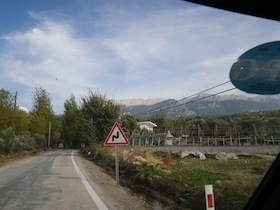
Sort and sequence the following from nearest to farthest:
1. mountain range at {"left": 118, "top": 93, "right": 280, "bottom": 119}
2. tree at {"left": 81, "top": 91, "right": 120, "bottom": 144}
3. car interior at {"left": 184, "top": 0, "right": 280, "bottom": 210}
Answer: car interior at {"left": 184, "top": 0, "right": 280, "bottom": 210} → mountain range at {"left": 118, "top": 93, "right": 280, "bottom": 119} → tree at {"left": 81, "top": 91, "right": 120, "bottom": 144}

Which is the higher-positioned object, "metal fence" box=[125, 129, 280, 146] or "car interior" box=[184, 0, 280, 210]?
"metal fence" box=[125, 129, 280, 146]

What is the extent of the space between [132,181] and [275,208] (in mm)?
12347

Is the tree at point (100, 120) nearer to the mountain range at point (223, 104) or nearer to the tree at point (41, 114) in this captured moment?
the mountain range at point (223, 104)

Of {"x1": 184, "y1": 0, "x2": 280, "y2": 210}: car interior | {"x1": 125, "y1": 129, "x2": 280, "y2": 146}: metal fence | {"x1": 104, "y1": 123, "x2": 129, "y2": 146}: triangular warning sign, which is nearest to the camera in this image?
{"x1": 184, "y1": 0, "x2": 280, "y2": 210}: car interior

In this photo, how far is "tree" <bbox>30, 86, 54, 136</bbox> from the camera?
201ft

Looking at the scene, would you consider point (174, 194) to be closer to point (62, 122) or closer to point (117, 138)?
point (117, 138)

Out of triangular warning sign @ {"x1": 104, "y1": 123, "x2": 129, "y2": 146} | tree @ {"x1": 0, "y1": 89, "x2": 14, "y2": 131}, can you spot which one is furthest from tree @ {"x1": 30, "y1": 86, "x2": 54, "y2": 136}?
triangular warning sign @ {"x1": 104, "y1": 123, "x2": 129, "y2": 146}

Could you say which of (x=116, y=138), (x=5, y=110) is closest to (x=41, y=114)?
(x=5, y=110)

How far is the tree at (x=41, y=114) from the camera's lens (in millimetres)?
61344

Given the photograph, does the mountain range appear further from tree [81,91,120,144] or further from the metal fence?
the metal fence

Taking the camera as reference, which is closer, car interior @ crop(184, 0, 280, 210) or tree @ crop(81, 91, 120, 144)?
car interior @ crop(184, 0, 280, 210)

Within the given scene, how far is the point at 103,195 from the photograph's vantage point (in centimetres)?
1041

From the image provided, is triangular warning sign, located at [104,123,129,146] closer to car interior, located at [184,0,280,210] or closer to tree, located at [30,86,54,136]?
car interior, located at [184,0,280,210]

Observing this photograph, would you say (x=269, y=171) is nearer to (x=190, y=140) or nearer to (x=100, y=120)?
(x=100, y=120)
